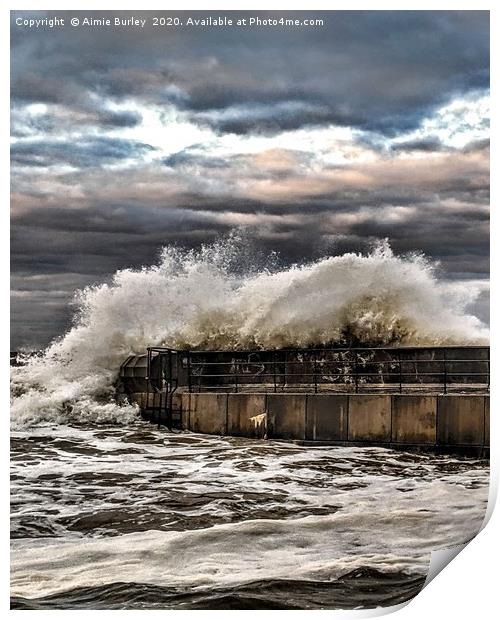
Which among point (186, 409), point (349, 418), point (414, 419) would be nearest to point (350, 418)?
point (349, 418)

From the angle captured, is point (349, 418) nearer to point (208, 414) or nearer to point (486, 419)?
point (486, 419)

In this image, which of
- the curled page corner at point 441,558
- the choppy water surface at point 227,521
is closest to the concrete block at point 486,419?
the choppy water surface at point 227,521

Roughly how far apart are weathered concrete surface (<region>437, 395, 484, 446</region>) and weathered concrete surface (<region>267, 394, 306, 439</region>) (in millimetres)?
867

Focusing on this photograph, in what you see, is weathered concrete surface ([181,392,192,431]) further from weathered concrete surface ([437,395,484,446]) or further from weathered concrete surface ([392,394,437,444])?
weathered concrete surface ([437,395,484,446])

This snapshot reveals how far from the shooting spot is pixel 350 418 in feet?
18.2

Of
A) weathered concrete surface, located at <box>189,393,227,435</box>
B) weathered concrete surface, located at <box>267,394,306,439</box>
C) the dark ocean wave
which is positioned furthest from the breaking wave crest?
the dark ocean wave

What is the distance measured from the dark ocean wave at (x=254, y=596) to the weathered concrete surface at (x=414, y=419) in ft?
5.51

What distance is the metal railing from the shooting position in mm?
5703

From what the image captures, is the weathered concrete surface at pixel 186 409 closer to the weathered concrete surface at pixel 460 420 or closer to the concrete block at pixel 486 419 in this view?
the weathered concrete surface at pixel 460 420

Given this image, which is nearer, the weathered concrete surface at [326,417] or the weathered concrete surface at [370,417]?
the weathered concrete surface at [370,417]

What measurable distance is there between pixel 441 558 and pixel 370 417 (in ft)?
5.30

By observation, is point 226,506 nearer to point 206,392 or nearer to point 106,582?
point 106,582

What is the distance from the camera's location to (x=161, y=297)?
18.1 feet

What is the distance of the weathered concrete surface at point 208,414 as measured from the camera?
5848mm
